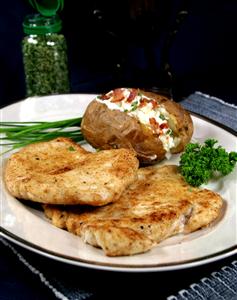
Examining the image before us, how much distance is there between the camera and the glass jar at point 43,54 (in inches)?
94.9

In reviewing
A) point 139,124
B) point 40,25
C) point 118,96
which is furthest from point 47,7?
point 139,124

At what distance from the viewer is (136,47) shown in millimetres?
3084

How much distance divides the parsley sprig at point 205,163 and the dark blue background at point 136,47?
91 cm

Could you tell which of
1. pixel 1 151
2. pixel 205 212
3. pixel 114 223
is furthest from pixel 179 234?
pixel 1 151

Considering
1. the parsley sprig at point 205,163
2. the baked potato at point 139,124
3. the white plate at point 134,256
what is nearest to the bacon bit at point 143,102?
the baked potato at point 139,124

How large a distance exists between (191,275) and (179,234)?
109 millimetres

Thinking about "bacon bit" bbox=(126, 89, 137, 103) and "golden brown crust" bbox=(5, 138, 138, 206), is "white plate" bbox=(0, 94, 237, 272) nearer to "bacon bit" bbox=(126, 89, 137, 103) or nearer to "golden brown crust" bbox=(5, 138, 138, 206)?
"golden brown crust" bbox=(5, 138, 138, 206)

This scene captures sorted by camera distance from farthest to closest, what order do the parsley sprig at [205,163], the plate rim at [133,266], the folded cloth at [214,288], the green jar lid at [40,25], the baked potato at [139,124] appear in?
the green jar lid at [40,25], the baked potato at [139,124], the parsley sprig at [205,163], the folded cloth at [214,288], the plate rim at [133,266]

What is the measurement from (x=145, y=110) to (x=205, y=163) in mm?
255

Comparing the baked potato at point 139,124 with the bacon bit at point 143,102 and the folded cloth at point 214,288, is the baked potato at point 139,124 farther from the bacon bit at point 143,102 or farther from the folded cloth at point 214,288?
the folded cloth at point 214,288

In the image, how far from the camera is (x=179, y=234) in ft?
5.01

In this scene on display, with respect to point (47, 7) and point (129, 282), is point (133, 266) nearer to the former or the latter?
point (129, 282)

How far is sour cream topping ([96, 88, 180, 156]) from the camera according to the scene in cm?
188

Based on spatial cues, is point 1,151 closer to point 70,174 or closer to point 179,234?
point 70,174
